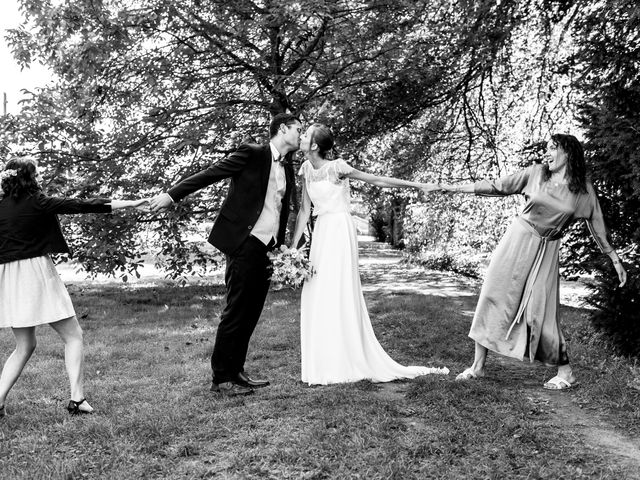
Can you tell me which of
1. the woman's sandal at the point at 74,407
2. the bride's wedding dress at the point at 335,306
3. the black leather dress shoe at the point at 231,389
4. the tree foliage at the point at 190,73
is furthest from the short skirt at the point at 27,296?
the tree foliage at the point at 190,73

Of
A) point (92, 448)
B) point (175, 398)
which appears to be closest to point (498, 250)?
point (175, 398)

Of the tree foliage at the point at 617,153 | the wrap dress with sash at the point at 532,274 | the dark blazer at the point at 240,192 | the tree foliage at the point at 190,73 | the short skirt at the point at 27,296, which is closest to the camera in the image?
the short skirt at the point at 27,296

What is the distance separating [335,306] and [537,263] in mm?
1923

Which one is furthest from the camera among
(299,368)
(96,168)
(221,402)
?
(96,168)

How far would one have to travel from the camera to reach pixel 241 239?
486cm

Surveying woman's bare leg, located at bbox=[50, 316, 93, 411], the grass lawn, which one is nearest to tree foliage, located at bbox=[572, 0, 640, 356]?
the grass lawn

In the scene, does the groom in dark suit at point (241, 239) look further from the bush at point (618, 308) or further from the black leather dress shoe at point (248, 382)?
the bush at point (618, 308)

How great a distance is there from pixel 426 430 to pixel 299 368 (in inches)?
85.9

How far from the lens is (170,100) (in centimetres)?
1105

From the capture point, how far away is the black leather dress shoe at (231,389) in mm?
4840

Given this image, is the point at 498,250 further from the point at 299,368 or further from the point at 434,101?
the point at 434,101

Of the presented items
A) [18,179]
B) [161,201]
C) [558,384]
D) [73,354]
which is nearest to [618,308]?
[558,384]

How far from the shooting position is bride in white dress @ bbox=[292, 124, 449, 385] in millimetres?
5230

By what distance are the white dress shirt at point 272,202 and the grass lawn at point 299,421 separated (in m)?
1.42
